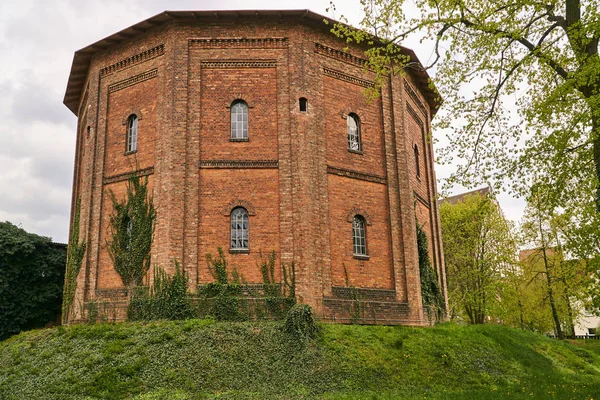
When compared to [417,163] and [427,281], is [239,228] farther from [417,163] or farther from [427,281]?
[417,163]

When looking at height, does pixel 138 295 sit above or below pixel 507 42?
below

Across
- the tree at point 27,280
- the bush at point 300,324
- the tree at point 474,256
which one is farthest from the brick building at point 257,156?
the tree at point 474,256

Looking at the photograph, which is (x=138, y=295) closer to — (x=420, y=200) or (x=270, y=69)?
(x=270, y=69)

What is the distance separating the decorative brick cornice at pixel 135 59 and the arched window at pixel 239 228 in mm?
6015

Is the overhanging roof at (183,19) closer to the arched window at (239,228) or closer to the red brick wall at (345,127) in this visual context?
the red brick wall at (345,127)

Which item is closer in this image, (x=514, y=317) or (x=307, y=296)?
(x=307, y=296)

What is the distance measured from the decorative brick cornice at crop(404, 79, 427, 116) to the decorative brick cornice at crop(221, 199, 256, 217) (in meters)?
8.48

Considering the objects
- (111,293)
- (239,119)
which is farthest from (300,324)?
(239,119)

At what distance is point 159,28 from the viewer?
1705 cm

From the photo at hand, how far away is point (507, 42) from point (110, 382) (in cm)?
1125

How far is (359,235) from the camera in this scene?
16.9 m

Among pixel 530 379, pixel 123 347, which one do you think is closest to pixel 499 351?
pixel 530 379

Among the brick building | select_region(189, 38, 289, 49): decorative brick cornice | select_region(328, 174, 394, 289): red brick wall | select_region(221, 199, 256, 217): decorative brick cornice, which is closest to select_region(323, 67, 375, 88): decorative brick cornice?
the brick building

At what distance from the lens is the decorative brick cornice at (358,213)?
1661cm
